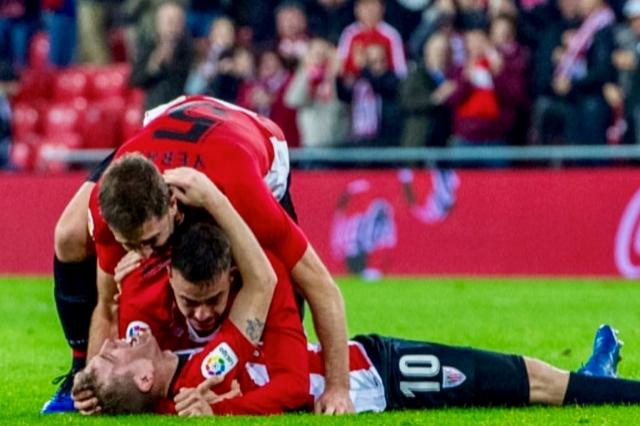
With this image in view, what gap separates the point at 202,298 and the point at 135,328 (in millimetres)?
549

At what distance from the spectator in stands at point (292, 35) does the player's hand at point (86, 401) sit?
1185 cm

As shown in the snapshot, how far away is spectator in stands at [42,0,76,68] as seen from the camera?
912 inches

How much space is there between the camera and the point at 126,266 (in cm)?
882

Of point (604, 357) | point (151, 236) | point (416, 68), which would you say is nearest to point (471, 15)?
point (416, 68)

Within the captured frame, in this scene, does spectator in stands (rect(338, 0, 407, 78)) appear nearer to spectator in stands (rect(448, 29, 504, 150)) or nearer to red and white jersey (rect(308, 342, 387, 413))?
spectator in stands (rect(448, 29, 504, 150))

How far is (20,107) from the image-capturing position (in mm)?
23688

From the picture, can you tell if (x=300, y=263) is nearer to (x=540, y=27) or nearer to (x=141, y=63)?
(x=540, y=27)

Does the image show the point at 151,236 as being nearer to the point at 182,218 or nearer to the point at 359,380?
the point at 182,218

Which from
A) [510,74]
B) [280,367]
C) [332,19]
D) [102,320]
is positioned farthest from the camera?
[332,19]

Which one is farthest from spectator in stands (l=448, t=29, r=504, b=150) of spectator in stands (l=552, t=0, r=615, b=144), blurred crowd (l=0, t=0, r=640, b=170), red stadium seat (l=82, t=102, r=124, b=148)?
red stadium seat (l=82, t=102, r=124, b=148)

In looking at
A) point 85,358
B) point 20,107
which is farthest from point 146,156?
point 20,107

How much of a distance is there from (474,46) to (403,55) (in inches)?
59.0

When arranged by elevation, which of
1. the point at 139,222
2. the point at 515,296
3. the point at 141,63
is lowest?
the point at 515,296

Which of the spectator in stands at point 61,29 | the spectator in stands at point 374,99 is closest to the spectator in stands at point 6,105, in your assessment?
the spectator in stands at point 61,29
